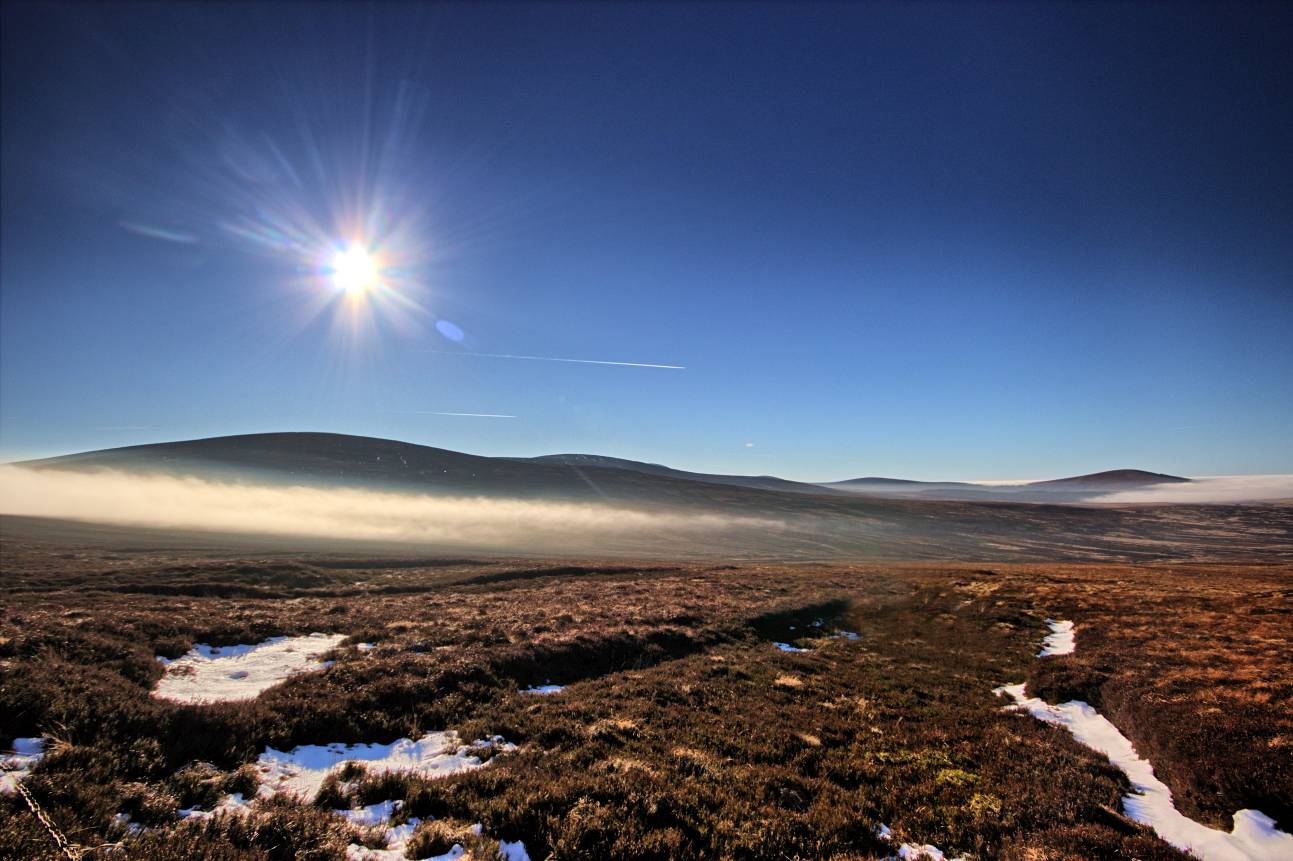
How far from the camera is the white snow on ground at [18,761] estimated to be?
22.0 ft

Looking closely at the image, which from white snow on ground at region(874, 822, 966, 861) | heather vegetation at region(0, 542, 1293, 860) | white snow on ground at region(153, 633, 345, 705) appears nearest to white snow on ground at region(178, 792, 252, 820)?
heather vegetation at region(0, 542, 1293, 860)

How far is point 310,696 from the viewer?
1219 centimetres

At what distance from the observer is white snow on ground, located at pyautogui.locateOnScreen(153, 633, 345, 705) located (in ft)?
41.5

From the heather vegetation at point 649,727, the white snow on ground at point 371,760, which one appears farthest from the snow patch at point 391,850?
the white snow on ground at point 371,760

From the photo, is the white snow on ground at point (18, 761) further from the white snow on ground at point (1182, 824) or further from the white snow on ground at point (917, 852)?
the white snow on ground at point (1182, 824)

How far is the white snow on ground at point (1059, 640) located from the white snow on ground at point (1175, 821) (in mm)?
9491

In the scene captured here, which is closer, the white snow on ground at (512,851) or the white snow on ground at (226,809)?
the white snow on ground at (512,851)

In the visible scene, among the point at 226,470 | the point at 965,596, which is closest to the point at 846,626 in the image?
the point at 965,596

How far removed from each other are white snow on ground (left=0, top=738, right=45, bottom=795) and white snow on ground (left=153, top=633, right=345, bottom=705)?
3532mm

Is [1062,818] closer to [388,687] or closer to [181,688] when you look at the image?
[388,687]

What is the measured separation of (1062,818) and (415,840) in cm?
1062

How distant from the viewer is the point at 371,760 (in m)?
9.98

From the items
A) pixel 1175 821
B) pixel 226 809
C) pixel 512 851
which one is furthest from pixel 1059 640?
pixel 226 809

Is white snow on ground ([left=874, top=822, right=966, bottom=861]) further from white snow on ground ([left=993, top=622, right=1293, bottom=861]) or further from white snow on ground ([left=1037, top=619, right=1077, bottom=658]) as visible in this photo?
white snow on ground ([left=1037, top=619, right=1077, bottom=658])
